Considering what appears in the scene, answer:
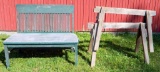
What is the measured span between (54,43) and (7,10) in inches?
114

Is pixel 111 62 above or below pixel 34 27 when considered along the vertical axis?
below

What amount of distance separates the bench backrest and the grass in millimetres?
542

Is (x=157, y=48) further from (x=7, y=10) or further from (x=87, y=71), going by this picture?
(x=7, y=10)

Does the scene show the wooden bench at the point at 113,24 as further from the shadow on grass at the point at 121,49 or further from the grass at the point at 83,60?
the shadow on grass at the point at 121,49

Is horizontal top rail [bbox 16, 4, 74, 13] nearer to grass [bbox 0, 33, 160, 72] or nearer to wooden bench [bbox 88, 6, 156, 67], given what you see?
wooden bench [bbox 88, 6, 156, 67]

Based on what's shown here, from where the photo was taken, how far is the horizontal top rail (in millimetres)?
5633

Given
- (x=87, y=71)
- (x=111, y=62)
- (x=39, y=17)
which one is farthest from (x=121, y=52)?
(x=39, y=17)

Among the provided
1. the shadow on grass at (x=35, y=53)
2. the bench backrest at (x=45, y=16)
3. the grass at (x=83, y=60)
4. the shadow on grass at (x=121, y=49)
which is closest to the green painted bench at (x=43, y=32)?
the bench backrest at (x=45, y=16)

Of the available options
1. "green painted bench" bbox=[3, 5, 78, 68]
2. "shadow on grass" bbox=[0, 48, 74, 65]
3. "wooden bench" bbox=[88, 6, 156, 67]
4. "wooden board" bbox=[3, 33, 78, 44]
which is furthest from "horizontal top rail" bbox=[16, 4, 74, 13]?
"shadow on grass" bbox=[0, 48, 74, 65]

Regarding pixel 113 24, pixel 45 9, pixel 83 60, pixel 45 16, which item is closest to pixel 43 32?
pixel 45 9

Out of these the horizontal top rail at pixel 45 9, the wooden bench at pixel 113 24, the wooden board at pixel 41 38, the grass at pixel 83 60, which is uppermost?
the horizontal top rail at pixel 45 9

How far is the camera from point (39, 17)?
6.73 meters

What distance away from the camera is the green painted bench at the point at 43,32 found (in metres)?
4.83

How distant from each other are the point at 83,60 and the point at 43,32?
1.07 meters
